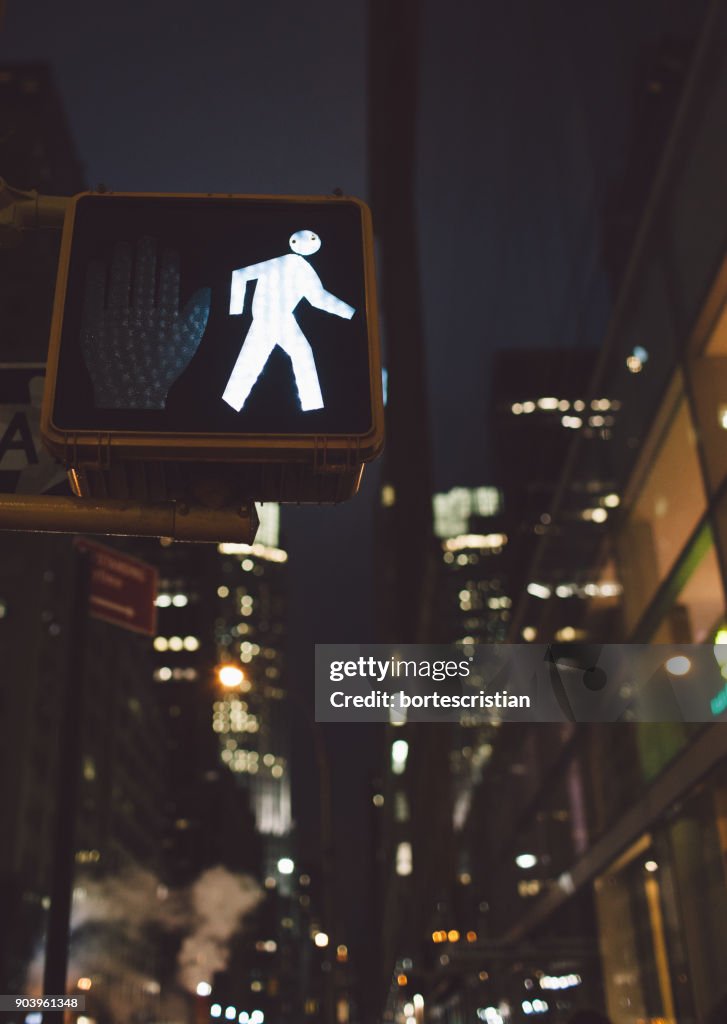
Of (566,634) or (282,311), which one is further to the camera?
(566,634)

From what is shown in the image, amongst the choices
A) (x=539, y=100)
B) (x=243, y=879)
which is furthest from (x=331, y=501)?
(x=243, y=879)

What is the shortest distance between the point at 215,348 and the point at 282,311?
10.2 inches

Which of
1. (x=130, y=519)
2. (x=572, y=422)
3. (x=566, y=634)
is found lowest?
(x=130, y=519)

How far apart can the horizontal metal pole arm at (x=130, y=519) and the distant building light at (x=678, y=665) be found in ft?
47.2

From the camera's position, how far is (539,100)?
A: 2553cm

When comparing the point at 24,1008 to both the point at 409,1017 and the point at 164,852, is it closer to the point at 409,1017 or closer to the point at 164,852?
the point at 409,1017

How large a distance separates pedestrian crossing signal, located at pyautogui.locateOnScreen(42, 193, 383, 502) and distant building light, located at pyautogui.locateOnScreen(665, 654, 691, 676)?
14.3 m

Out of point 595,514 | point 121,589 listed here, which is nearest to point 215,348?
point 121,589

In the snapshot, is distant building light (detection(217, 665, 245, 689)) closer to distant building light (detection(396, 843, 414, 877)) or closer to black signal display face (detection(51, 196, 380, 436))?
black signal display face (detection(51, 196, 380, 436))

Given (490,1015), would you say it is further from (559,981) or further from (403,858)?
(403,858)

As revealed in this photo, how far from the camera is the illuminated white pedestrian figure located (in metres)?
2.89

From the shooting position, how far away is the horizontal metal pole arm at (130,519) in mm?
2936

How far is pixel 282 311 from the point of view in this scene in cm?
306

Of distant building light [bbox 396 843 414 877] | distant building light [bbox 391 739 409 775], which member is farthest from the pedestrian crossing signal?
distant building light [bbox 391 739 409 775]
